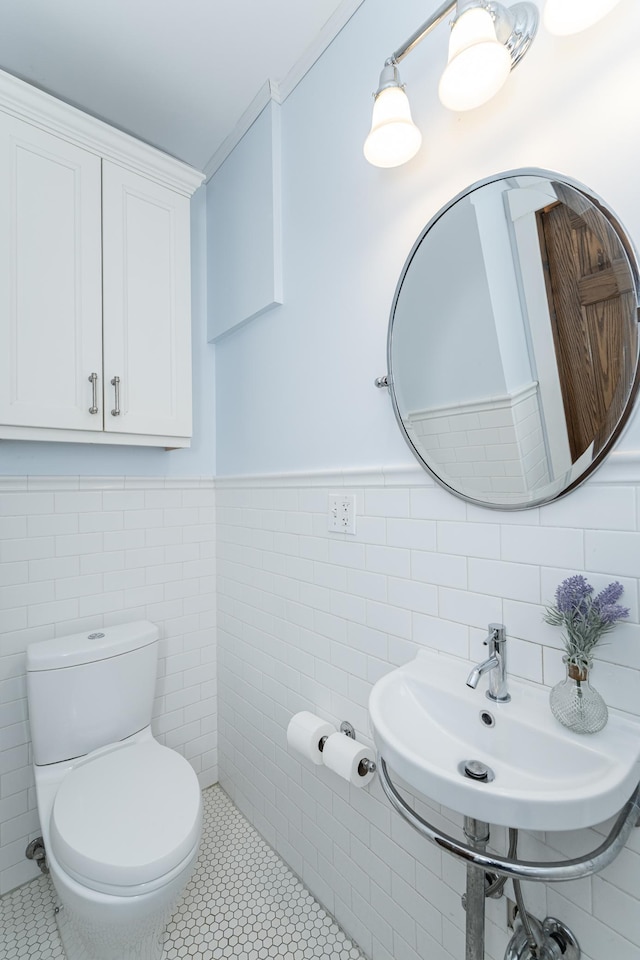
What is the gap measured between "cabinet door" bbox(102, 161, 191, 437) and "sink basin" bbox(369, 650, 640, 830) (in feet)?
3.93

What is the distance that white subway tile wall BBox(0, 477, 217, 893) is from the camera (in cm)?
151

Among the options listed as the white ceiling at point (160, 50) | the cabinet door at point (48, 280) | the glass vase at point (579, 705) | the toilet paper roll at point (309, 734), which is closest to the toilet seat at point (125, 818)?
the toilet paper roll at point (309, 734)

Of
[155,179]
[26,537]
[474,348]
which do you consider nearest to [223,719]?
[26,537]

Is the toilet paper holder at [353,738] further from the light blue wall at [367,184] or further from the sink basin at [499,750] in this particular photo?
the light blue wall at [367,184]

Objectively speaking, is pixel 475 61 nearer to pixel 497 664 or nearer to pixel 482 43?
pixel 482 43

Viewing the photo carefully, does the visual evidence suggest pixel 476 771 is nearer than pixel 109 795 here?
Yes

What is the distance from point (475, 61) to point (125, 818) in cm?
186

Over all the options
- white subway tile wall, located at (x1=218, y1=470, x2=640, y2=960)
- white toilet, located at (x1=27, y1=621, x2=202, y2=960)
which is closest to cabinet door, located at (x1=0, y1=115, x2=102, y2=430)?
white subway tile wall, located at (x1=218, y1=470, x2=640, y2=960)

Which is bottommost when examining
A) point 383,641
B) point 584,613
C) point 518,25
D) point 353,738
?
point 353,738

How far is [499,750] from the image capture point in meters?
0.88

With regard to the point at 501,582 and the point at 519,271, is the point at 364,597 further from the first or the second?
the point at 519,271

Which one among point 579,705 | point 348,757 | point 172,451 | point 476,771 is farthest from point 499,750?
point 172,451

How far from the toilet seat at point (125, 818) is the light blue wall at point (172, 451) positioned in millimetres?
975

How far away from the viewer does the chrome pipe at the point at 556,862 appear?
2.23 feet
